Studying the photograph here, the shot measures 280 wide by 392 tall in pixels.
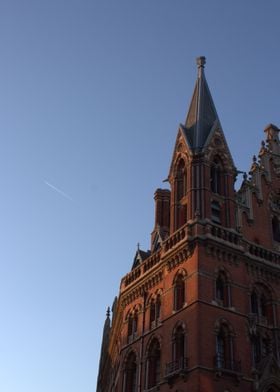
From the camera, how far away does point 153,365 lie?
3941cm

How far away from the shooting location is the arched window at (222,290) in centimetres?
3756

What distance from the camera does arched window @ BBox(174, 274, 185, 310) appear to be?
126 ft

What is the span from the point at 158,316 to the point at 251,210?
10051 mm

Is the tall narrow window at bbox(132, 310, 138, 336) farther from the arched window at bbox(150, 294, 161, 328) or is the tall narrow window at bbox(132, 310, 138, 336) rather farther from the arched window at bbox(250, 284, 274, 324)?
the arched window at bbox(250, 284, 274, 324)

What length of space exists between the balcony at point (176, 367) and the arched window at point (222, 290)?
4.37 m

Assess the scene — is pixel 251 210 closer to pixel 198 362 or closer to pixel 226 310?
pixel 226 310

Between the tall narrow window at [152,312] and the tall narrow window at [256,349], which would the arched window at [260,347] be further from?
the tall narrow window at [152,312]

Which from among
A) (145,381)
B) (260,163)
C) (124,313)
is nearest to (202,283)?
(145,381)

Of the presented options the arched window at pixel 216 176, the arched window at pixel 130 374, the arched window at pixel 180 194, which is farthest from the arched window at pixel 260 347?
the arched window at pixel 216 176

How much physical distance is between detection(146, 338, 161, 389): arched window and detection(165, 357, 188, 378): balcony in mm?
2761

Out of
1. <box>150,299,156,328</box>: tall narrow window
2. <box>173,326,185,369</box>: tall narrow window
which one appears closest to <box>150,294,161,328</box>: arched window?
<box>150,299,156,328</box>: tall narrow window

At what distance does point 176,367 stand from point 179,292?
16.9ft

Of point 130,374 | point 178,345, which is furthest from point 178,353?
point 130,374

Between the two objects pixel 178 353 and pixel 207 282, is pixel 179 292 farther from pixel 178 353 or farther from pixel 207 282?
pixel 178 353
